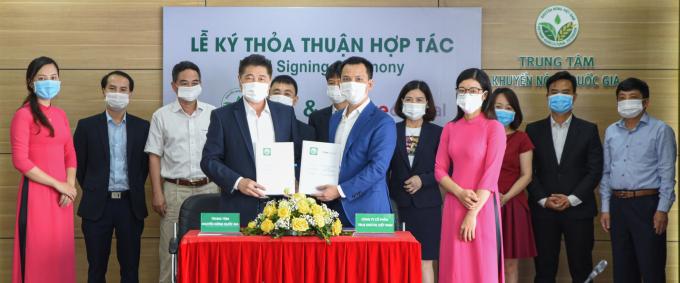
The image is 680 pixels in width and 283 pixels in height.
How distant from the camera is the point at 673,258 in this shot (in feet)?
21.4

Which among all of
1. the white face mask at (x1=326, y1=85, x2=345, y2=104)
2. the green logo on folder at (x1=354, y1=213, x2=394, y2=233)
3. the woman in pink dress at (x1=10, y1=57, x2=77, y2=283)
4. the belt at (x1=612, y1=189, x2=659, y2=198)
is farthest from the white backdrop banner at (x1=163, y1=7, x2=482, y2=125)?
the green logo on folder at (x1=354, y1=213, x2=394, y2=233)

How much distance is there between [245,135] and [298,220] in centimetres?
82

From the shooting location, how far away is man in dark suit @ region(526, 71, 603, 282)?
5816 millimetres

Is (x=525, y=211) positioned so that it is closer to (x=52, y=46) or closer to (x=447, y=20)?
(x=447, y=20)

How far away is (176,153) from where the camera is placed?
588 centimetres

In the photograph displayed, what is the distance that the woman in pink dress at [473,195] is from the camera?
4555 millimetres

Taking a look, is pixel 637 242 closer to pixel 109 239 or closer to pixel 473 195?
pixel 473 195

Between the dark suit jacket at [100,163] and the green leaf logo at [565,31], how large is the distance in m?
3.35

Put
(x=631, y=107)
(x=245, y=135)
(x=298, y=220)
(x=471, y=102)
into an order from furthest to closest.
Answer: (x=631, y=107) → (x=471, y=102) → (x=245, y=135) → (x=298, y=220)

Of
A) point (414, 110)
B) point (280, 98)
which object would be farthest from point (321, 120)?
point (414, 110)

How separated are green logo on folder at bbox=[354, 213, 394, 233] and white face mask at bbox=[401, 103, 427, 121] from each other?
1.89m

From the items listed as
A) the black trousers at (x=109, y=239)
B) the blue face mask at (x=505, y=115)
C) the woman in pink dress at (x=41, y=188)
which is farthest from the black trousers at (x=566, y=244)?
the woman in pink dress at (x=41, y=188)

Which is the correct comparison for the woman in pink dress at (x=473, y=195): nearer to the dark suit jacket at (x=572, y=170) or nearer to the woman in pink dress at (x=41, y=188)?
the dark suit jacket at (x=572, y=170)

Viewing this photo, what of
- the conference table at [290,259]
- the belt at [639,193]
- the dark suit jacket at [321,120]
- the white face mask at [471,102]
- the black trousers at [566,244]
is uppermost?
the white face mask at [471,102]
